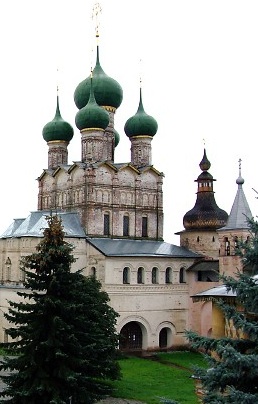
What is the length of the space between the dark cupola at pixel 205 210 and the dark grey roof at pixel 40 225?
6898mm

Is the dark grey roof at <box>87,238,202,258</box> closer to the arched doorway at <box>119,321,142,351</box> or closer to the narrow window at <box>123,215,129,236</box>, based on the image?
the narrow window at <box>123,215,129,236</box>

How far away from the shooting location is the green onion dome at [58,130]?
3781 cm

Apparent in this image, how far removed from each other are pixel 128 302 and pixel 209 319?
486 centimetres

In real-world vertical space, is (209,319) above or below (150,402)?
above

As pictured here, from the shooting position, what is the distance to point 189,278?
3462cm

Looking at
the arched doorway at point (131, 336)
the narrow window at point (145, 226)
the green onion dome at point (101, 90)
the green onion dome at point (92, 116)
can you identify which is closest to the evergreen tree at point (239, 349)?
the arched doorway at point (131, 336)

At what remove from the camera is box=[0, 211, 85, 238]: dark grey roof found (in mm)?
32434

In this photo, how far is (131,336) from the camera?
3278cm

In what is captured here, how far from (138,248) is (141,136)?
7.45 metres

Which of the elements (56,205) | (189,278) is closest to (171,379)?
(189,278)

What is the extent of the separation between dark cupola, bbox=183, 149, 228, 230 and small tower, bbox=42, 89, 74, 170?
833 centimetres

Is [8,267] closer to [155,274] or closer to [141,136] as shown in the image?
[155,274]

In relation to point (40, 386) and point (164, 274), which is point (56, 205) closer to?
point (164, 274)

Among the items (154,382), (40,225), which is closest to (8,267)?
(40,225)
